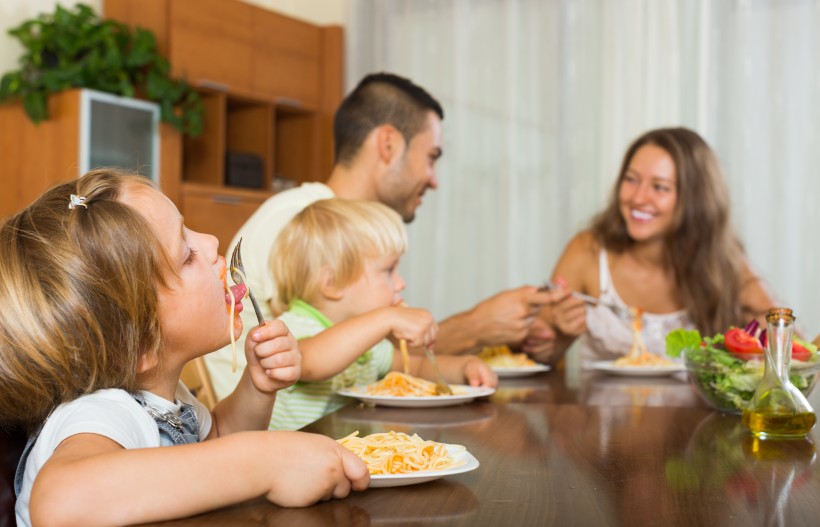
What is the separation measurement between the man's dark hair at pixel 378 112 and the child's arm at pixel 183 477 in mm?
2094

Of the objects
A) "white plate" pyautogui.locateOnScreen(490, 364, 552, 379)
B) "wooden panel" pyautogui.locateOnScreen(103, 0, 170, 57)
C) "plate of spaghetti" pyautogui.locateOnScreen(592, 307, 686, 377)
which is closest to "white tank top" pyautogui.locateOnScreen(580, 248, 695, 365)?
"plate of spaghetti" pyautogui.locateOnScreen(592, 307, 686, 377)

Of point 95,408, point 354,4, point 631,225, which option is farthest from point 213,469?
point 354,4

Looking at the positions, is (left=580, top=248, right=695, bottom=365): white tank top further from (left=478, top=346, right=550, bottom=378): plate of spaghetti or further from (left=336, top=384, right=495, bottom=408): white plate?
(left=336, top=384, right=495, bottom=408): white plate

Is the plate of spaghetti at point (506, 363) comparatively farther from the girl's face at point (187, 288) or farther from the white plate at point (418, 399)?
the girl's face at point (187, 288)

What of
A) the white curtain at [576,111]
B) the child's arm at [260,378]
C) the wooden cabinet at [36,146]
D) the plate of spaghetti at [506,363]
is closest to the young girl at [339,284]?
the plate of spaghetti at [506,363]

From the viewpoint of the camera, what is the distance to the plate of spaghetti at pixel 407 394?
1.54m

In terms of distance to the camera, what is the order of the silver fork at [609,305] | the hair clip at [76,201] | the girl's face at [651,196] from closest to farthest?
the hair clip at [76,201] → the silver fork at [609,305] → the girl's face at [651,196]

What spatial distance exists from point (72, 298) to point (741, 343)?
1.03 metres

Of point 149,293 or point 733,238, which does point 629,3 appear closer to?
point 733,238

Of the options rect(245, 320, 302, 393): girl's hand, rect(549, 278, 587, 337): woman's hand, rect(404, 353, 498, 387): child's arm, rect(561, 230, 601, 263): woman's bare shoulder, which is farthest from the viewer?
rect(561, 230, 601, 263): woman's bare shoulder

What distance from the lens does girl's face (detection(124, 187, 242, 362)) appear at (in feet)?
3.46

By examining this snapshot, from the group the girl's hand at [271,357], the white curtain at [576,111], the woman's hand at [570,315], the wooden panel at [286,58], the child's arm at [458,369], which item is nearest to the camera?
the girl's hand at [271,357]

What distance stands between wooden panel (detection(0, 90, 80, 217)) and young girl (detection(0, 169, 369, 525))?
3.67m

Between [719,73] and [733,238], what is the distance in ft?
7.25
